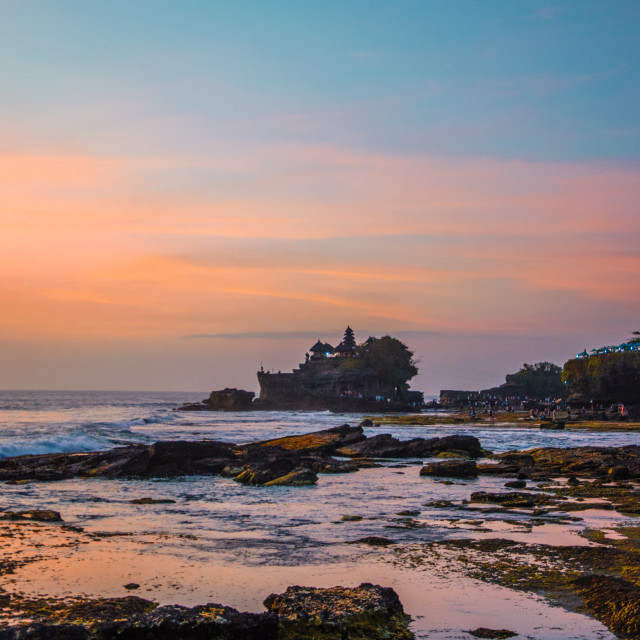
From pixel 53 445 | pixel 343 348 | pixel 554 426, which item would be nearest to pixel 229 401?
pixel 343 348

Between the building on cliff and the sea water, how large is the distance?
102m

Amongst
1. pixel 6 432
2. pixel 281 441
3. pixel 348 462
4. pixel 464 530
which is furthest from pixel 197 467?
pixel 6 432

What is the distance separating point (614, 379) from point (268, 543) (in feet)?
255

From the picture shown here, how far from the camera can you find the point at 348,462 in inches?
1049

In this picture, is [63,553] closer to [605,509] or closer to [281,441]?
[605,509]

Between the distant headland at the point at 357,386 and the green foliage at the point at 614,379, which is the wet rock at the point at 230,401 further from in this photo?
the green foliage at the point at 614,379

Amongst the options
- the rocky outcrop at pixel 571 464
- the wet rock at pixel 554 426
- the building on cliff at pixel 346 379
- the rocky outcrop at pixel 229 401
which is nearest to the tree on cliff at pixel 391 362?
the building on cliff at pixel 346 379

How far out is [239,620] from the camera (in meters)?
6.29

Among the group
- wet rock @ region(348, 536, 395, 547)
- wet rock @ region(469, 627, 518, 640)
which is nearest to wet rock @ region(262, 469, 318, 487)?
wet rock @ region(348, 536, 395, 547)

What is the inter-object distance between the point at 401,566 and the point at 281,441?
2286 centimetres

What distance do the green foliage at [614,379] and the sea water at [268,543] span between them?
2598 inches

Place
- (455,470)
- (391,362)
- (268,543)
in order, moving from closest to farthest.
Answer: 1. (268,543)
2. (455,470)
3. (391,362)

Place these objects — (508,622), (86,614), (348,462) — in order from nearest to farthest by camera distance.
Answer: (86,614) < (508,622) < (348,462)

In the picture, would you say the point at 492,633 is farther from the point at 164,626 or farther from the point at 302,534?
the point at 302,534
